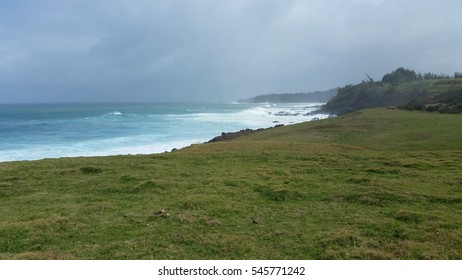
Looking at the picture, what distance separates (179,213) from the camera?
11.1 meters

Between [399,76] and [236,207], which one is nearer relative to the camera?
[236,207]

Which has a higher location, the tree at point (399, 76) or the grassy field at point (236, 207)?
the tree at point (399, 76)

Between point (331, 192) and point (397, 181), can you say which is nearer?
point (331, 192)

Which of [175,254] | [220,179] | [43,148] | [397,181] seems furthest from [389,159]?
[43,148]

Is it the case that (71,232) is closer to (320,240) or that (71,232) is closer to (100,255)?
(100,255)

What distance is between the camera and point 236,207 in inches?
461

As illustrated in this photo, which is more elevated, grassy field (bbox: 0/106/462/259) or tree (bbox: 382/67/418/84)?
tree (bbox: 382/67/418/84)

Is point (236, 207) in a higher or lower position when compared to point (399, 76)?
lower

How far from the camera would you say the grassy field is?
866 centimetres

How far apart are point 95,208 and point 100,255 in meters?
3.63

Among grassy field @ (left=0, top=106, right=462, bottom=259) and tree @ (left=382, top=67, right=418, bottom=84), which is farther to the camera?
tree @ (left=382, top=67, right=418, bottom=84)

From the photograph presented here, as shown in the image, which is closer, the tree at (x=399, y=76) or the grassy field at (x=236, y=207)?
the grassy field at (x=236, y=207)

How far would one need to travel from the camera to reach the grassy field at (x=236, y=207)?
8664 mm

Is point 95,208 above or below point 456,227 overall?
above
